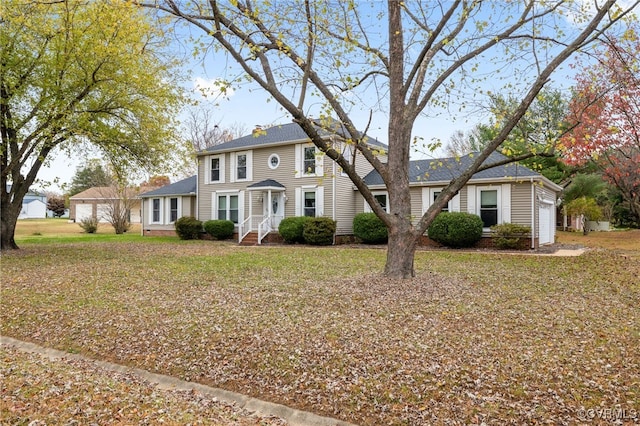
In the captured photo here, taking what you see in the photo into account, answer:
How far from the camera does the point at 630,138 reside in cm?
1684

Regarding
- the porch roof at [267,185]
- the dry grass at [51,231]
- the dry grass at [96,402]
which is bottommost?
the dry grass at [96,402]

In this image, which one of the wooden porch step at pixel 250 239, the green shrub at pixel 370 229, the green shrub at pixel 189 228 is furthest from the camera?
the green shrub at pixel 189 228

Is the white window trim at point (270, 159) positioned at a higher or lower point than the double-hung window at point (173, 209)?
higher

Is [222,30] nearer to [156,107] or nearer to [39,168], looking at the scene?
[156,107]

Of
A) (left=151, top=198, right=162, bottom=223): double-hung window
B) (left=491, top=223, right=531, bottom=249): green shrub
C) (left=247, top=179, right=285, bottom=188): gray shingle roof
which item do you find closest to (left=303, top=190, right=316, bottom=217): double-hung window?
(left=247, top=179, right=285, bottom=188): gray shingle roof

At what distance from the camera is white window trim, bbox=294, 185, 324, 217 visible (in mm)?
18938

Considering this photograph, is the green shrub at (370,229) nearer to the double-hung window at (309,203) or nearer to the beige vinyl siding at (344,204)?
the beige vinyl siding at (344,204)

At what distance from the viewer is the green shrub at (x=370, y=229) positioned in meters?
17.2

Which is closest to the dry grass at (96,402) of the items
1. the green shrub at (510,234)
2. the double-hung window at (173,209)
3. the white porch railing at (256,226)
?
the green shrub at (510,234)

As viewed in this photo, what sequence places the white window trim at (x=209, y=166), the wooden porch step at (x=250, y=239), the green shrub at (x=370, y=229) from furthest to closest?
1. the white window trim at (x=209, y=166)
2. the wooden porch step at (x=250, y=239)
3. the green shrub at (x=370, y=229)

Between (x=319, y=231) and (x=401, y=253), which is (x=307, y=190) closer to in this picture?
(x=319, y=231)

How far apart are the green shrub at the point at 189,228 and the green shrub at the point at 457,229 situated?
39.3 ft

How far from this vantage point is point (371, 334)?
16.4 feet

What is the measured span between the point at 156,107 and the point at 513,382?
1344 centimetres
